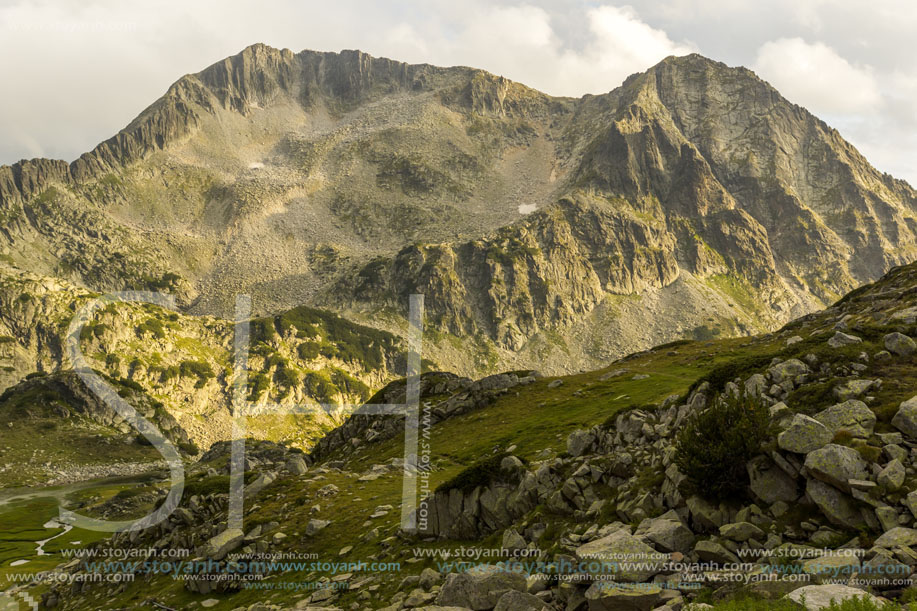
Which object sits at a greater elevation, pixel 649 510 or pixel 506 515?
pixel 649 510

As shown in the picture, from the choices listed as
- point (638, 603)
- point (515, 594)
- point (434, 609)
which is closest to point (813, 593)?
point (638, 603)

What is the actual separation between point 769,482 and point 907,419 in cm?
406

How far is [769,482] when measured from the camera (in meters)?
15.0

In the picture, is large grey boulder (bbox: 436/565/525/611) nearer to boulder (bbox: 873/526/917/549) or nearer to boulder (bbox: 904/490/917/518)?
boulder (bbox: 873/526/917/549)

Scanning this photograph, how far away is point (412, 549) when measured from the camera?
2511 centimetres

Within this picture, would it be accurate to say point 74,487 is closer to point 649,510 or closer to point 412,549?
point 412,549

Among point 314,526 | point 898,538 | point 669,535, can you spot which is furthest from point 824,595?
point 314,526

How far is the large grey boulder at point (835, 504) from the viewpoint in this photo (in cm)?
1284

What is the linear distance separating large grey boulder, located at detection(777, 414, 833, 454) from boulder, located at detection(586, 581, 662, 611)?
5961 mm

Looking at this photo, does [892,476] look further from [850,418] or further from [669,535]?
[669,535]

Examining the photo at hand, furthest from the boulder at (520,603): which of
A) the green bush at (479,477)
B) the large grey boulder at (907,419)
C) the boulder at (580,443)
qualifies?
the boulder at (580,443)

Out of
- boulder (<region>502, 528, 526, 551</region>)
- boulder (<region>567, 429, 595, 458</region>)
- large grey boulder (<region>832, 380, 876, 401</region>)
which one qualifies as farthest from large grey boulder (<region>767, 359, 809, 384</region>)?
boulder (<region>502, 528, 526, 551</region>)

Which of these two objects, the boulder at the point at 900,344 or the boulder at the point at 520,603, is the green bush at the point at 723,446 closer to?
the boulder at the point at 520,603

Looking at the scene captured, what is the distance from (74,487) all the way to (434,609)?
647 ft
